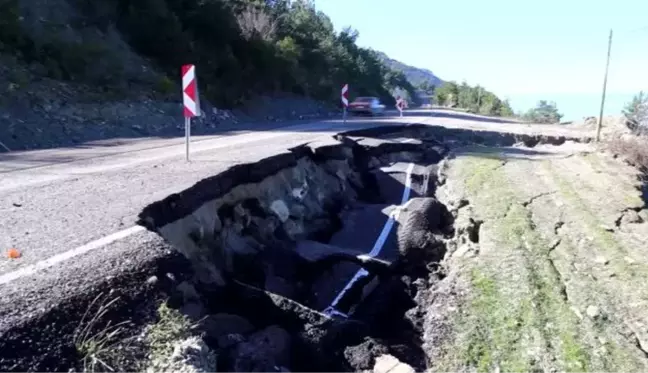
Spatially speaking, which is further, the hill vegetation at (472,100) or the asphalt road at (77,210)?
the hill vegetation at (472,100)

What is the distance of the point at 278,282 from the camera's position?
6.14 metres

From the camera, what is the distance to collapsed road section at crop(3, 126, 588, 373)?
10.7 ft

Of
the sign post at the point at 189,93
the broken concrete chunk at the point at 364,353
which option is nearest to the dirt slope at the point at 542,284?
the broken concrete chunk at the point at 364,353

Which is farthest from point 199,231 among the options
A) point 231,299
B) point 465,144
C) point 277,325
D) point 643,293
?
point 465,144

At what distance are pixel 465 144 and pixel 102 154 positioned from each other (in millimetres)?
12724

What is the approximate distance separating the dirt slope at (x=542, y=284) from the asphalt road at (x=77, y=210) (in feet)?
8.85

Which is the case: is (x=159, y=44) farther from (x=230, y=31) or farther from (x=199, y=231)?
(x=199, y=231)

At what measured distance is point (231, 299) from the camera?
505 centimetres

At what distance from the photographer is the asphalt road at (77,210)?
346 cm

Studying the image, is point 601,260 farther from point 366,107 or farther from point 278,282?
point 366,107

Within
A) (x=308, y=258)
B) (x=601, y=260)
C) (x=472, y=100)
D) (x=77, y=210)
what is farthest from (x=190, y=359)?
(x=472, y=100)

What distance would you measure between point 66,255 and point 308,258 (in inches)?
127

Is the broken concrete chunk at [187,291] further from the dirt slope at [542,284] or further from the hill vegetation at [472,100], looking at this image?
the hill vegetation at [472,100]

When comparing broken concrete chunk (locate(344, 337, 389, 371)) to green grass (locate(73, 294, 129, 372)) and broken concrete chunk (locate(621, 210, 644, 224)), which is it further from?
broken concrete chunk (locate(621, 210, 644, 224))
